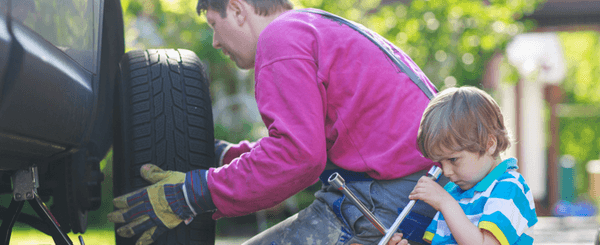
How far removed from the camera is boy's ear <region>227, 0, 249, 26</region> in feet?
7.06

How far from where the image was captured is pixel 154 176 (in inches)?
73.7

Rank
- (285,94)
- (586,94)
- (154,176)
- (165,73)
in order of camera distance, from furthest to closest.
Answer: (586,94)
(165,73)
(154,176)
(285,94)

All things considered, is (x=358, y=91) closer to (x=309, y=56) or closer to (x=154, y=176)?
(x=309, y=56)

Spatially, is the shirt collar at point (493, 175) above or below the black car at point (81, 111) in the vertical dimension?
below

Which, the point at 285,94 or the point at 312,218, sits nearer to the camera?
the point at 285,94

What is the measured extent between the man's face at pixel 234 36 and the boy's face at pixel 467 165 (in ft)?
2.99

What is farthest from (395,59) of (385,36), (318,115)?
(385,36)

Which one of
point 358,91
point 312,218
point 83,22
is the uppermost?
point 83,22

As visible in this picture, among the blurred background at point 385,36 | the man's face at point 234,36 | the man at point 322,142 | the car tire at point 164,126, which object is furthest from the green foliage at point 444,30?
the man at point 322,142

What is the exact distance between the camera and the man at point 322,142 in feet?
5.44

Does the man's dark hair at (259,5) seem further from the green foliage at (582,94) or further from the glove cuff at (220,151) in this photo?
the green foliage at (582,94)

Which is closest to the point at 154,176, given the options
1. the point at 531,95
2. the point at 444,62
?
the point at 444,62

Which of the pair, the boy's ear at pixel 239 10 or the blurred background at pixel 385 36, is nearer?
the boy's ear at pixel 239 10

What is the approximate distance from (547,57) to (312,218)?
883 cm
